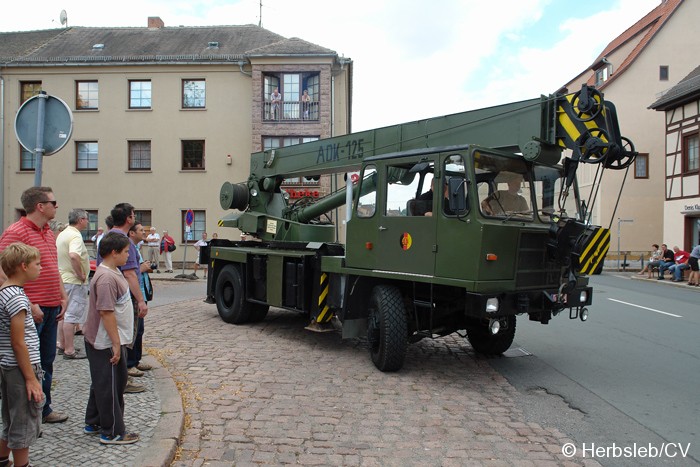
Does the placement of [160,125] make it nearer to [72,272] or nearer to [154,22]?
[154,22]

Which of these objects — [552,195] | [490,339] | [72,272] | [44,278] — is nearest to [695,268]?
[490,339]

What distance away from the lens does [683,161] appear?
25.4 meters

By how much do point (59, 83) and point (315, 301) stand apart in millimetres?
26127

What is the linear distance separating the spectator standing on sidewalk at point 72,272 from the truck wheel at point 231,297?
10.1 feet

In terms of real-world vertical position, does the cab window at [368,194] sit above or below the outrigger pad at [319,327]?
above

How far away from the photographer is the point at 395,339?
6375 mm

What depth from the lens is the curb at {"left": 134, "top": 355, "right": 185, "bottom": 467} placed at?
3.87 m

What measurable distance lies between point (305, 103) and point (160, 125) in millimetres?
7406

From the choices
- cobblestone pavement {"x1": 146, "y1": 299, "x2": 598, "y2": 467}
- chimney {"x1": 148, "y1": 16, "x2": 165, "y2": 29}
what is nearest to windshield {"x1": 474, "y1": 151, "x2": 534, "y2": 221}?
cobblestone pavement {"x1": 146, "y1": 299, "x2": 598, "y2": 467}

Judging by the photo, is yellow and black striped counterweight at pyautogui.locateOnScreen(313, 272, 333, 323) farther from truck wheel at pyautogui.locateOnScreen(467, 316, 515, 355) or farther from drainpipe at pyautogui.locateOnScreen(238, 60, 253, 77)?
drainpipe at pyautogui.locateOnScreen(238, 60, 253, 77)

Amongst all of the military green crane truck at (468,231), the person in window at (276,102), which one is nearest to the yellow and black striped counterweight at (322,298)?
the military green crane truck at (468,231)

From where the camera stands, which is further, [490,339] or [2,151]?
[2,151]

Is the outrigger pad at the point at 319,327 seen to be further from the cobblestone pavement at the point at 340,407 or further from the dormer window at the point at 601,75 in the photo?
the dormer window at the point at 601,75

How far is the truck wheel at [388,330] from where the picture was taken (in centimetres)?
637
